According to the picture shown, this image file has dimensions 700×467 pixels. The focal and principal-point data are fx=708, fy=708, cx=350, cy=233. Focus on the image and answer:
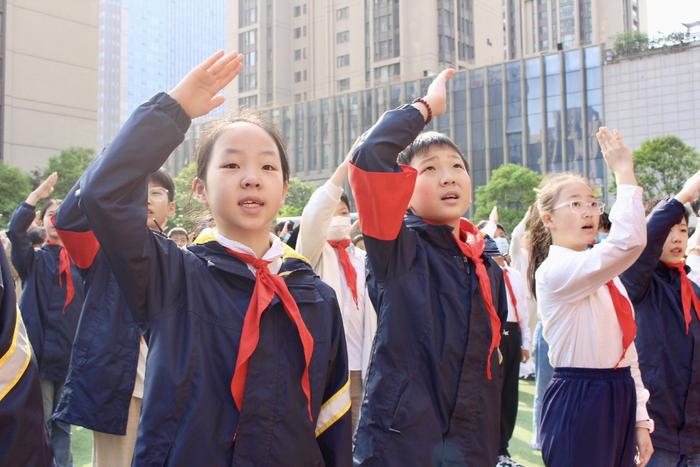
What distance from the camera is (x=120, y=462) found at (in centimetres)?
336

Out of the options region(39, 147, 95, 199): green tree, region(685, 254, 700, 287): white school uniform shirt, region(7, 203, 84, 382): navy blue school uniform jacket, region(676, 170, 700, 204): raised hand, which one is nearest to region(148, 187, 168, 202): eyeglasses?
region(7, 203, 84, 382): navy blue school uniform jacket

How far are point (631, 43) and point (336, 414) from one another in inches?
1871

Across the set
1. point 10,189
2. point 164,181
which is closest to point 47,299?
point 164,181

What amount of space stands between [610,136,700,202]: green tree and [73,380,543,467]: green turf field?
1181 inches

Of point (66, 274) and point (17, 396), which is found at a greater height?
point (66, 274)

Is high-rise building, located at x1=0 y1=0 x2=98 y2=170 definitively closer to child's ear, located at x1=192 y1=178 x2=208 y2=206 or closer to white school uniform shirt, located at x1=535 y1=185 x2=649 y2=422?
white school uniform shirt, located at x1=535 y1=185 x2=649 y2=422

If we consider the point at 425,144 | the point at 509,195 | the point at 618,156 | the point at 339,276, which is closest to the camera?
the point at 425,144

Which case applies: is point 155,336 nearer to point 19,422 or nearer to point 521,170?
point 19,422

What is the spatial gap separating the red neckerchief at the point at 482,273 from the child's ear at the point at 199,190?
92 cm

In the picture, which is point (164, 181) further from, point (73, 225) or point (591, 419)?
point (591, 419)

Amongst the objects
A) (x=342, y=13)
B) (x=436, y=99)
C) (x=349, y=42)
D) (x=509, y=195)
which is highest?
(x=342, y=13)

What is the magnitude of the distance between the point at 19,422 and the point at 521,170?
39474 mm

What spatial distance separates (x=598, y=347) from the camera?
3014mm

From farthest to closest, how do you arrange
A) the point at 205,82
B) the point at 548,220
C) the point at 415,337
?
1. the point at 548,220
2. the point at 415,337
3. the point at 205,82
